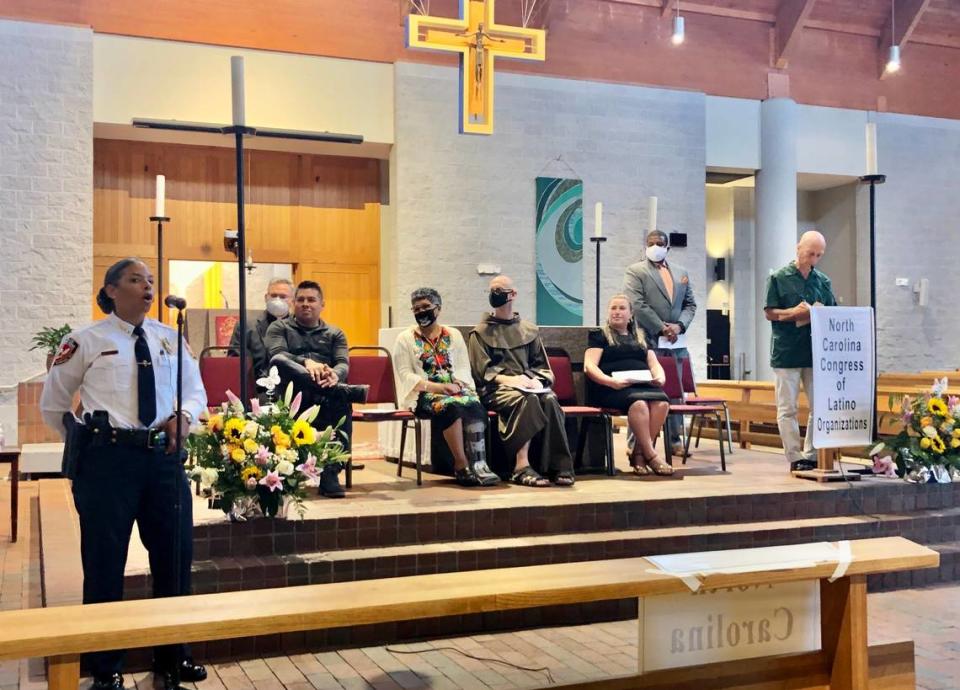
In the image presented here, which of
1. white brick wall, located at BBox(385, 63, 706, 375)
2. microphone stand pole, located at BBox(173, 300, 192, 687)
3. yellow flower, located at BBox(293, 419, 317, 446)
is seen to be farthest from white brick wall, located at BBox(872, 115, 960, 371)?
microphone stand pole, located at BBox(173, 300, 192, 687)

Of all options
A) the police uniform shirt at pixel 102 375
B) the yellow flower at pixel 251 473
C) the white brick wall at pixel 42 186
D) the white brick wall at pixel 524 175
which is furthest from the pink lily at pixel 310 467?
the white brick wall at pixel 524 175

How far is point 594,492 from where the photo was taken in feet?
16.0

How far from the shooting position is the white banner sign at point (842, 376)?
512cm

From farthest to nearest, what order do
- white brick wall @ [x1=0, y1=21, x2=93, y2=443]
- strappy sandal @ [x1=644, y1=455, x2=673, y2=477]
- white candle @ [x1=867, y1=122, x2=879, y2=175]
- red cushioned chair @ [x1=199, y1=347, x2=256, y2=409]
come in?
1. white brick wall @ [x1=0, y1=21, x2=93, y2=443]
2. strappy sandal @ [x1=644, y1=455, x2=673, y2=477]
3. white candle @ [x1=867, y1=122, x2=879, y2=175]
4. red cushioned chair @ [x1=199, y1=347, x2=256, y2=409]

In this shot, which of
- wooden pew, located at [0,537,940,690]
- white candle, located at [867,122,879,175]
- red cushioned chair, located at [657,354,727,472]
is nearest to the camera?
wooden pew, located at [0,537,940,690]

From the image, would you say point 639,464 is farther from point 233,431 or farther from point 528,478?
point 233,431

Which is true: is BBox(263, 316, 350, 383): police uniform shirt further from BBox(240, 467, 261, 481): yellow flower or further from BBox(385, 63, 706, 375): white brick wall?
BBox(385, 63, 706, 375): white brick wall

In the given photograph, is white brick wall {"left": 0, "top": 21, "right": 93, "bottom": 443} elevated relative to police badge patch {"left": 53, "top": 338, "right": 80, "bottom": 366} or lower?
elevated

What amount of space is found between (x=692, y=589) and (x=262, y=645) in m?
1.90

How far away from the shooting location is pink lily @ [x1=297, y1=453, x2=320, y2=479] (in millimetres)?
3820

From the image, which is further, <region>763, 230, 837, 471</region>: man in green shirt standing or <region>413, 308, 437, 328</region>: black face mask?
<region>763, 230, 837, 471</region>: man in green shirt standing

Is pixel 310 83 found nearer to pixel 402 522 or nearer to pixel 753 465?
pixel 753 465

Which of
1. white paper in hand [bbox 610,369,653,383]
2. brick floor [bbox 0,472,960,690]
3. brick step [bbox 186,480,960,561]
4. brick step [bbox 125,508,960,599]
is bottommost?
brick floor [bbox 0,472,960,690]

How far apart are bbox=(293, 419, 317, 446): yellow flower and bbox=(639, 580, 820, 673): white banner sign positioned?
190cm
